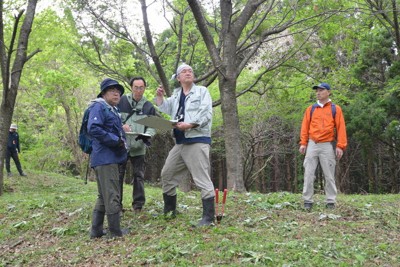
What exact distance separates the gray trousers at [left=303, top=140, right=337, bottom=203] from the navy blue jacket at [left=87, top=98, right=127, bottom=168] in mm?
3234

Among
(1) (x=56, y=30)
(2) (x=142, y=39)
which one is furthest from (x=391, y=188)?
(1) (x=56, y=30)

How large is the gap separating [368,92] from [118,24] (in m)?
10.7

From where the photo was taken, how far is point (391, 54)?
1780cm

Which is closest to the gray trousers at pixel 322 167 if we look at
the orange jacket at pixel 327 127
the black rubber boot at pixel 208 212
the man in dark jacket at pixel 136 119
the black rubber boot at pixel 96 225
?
the orange jacket at pixel 327 127

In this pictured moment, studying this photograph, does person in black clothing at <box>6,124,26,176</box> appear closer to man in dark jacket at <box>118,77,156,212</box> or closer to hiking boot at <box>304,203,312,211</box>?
man in dark jacket at <box>118,77,156,212</box>

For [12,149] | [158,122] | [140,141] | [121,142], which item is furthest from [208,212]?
[12,149]

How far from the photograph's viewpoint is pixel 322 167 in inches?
274

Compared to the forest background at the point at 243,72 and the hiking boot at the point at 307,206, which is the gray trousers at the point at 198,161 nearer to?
the hiking boot at the point at 307,206

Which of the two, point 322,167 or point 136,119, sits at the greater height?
point 136,119

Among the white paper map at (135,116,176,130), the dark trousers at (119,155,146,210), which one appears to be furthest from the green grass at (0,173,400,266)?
the white paper map at (135,116,176,130)

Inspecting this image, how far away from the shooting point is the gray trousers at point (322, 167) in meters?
6.91

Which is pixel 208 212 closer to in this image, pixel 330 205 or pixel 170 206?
pixel 170 206

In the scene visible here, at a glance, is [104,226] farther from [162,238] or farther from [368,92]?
[368,92]

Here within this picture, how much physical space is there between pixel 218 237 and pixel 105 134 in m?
1.87
